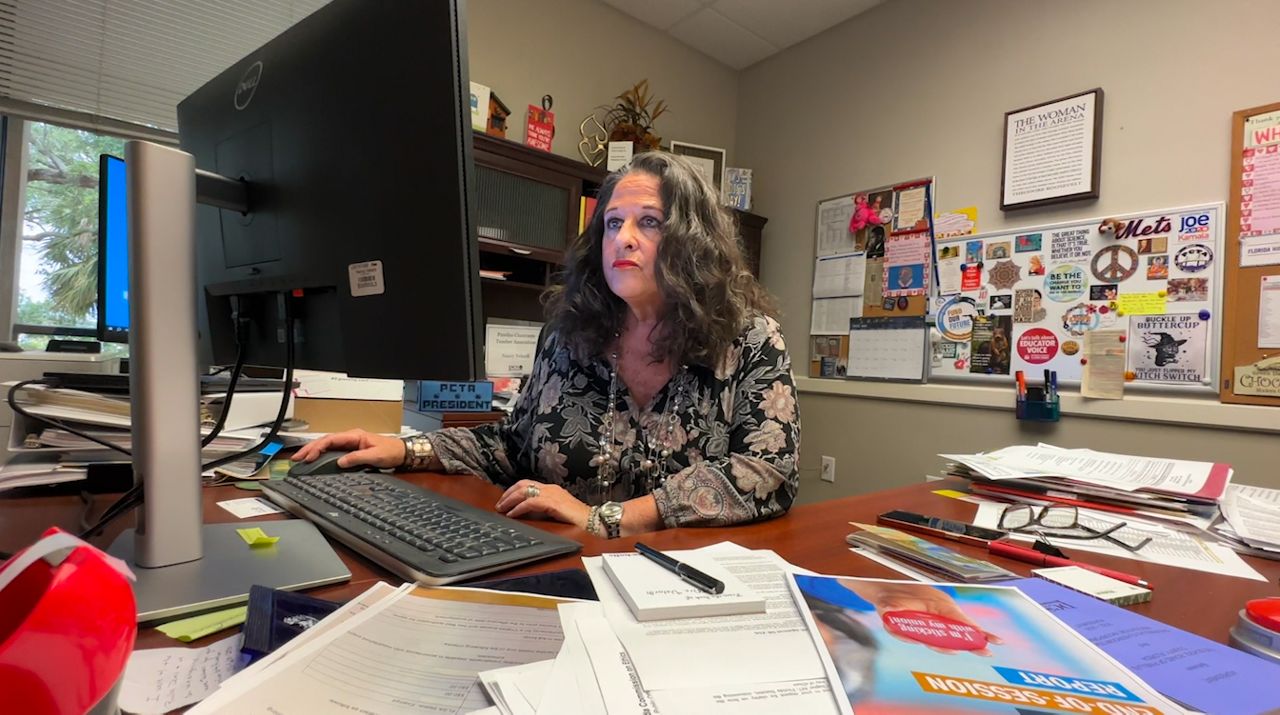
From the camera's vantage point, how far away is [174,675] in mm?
358

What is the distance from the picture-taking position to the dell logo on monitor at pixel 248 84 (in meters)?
0.62

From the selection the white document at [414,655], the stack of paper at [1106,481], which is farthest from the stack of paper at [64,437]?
the stack of paper at [1106,481]

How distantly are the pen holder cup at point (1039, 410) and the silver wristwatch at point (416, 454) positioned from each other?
202 cm

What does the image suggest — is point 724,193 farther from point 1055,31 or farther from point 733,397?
point 733,397

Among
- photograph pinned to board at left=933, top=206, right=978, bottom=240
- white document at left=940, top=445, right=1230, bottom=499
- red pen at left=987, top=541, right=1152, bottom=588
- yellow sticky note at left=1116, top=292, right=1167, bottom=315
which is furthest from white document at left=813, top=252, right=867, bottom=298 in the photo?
red pen at left=987, top=541, right=1152, bottom=588

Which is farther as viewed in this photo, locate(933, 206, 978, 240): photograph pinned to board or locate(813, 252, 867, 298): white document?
locate(813, 252, 867, 298): white document

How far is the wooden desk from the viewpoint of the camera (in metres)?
0.55

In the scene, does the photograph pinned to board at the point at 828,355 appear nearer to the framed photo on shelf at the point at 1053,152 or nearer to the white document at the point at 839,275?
the white document at the point at 839,275

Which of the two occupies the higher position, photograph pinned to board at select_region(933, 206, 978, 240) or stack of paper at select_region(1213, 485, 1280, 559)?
photograph pinned to board at select_region(933, 206, 978, 240)

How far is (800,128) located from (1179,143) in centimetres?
156

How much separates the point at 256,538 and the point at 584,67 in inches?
111

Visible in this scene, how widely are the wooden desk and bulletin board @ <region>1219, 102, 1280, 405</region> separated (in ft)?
4.39

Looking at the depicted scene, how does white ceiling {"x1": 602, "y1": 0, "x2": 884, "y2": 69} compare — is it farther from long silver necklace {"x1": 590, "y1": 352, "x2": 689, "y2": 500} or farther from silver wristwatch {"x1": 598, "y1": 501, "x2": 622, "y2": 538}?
silver wristwatch {"x1": 598, "y1": 501, "x2": 622, "y2": 538}

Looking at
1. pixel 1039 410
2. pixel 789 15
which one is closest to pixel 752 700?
pixel 1039 410
